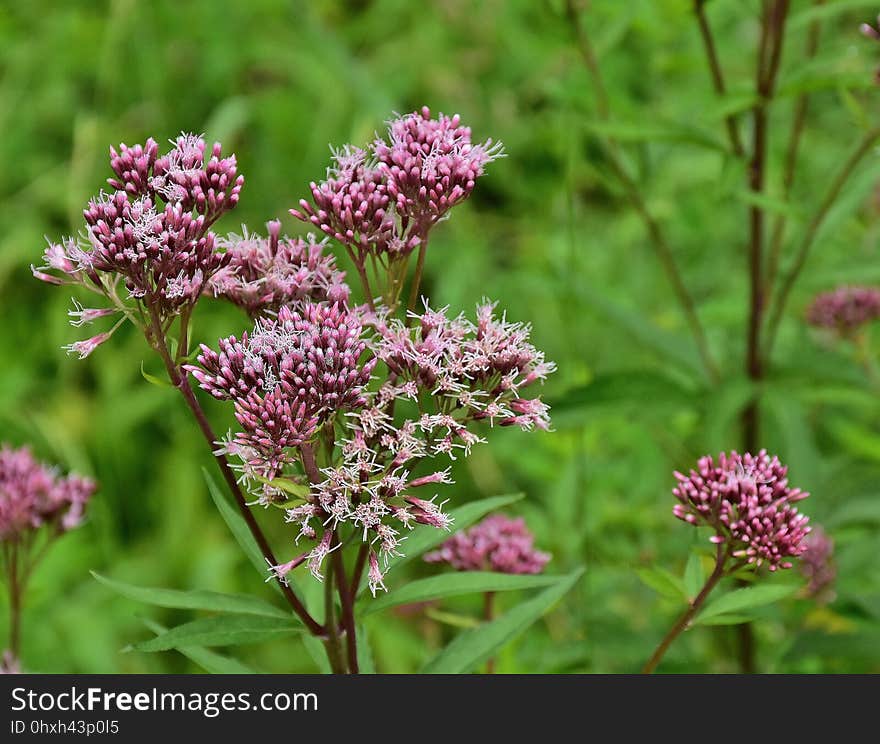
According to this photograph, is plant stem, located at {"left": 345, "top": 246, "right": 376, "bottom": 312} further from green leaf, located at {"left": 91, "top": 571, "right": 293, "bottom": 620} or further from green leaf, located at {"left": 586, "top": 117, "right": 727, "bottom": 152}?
green leaf, located at {"left": 586, "top": 117, "right": 727, "bottom": 152}

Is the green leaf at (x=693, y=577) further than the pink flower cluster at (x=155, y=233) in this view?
Yes

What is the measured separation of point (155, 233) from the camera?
156cm

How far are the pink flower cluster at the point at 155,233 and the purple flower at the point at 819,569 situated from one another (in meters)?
1.58

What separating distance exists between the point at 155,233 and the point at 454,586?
713 mm

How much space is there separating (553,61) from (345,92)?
3.14 ft

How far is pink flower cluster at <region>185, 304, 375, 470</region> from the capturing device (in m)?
1.50

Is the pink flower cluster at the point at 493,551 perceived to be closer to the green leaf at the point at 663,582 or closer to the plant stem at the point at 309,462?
the green leaf at the point at 663,582

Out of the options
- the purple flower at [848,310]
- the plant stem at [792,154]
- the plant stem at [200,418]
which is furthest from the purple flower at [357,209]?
the purple flower at [848,310]

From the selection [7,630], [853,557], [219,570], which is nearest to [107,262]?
[853,557]

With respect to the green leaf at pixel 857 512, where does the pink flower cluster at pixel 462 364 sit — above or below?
below

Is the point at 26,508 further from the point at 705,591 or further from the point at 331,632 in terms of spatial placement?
the point at 705,591

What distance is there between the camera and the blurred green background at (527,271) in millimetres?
2723

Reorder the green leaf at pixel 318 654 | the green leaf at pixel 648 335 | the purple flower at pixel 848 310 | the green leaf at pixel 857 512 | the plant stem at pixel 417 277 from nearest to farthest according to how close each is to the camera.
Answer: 1. the plant stem at pixel 417 277
2. the green leaf at pixel 318 654
3. the green leaf at pixel 857 512
4. the green leaf at pixel 648 335
5. the purple flower at pixel 848 310

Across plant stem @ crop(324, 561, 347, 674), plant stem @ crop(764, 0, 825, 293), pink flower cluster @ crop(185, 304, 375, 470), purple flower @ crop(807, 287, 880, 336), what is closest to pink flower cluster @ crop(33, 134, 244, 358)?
pink flower cluster @ crop(185, 304, 375, 470)
